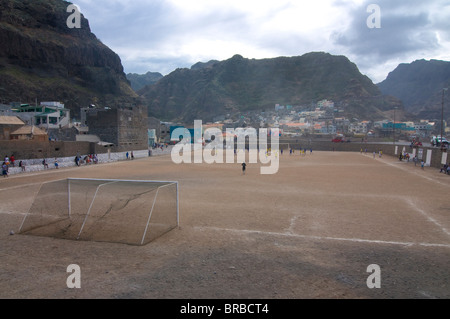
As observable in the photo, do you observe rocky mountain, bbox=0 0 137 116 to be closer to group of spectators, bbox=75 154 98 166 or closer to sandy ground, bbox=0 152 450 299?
group of spectators, bbox=75 154 98 166

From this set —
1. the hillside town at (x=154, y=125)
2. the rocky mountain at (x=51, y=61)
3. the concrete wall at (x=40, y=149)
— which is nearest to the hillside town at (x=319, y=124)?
the hillside town at (x=154, y=125)

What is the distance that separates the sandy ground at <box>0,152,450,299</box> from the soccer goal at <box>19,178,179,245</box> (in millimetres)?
617

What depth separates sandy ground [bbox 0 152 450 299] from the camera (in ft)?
19.7

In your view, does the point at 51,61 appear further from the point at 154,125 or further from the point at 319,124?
the point at 319,124

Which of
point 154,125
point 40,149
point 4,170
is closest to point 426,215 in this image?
point 4,170

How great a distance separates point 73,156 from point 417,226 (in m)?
33.9

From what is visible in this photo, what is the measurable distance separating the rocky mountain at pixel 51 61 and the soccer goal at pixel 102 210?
80.2 meters

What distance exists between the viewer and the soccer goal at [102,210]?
9884 millimetres

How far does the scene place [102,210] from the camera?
447 inches

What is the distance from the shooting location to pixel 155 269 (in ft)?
23.0

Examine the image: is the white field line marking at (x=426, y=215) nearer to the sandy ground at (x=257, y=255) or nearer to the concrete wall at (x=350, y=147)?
the sandy ground at (x=257, y=255)

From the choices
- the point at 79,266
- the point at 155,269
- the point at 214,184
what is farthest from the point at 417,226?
the point at 214,184

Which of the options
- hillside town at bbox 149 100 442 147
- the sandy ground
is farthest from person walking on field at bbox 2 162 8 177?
hillside town at bbox 149 100 442 147

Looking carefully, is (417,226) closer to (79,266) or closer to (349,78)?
(79,266)
